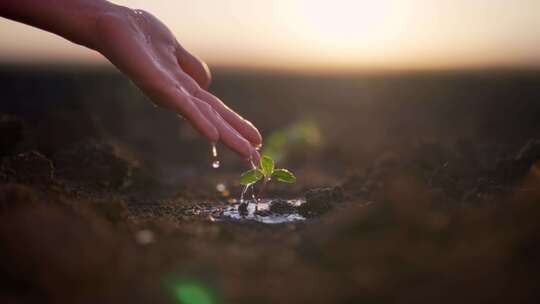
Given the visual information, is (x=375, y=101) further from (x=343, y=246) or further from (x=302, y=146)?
(x=343, y=246)

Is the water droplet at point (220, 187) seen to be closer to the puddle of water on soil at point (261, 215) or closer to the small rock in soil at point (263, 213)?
the puddle of water on soil at point (261, 215)

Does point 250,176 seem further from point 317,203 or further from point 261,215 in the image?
point 317,203

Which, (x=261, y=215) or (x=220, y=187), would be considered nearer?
(x=261, y=215)

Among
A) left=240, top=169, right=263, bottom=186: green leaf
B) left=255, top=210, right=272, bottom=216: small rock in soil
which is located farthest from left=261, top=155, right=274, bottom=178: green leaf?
left=255, top=210, right=272, bottom=216: small rock in soil

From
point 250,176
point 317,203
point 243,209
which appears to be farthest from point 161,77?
point 317,203

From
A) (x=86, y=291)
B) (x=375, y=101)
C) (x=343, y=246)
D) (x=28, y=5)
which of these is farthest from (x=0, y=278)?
(x=375, y=101)

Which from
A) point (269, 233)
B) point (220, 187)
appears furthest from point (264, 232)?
point (220, 187)

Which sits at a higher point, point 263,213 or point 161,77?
point 161,77

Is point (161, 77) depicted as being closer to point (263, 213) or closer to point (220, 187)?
point (263, 213)

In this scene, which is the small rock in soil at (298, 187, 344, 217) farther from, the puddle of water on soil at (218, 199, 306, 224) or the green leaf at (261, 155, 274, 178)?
the green leaf at (261, 155, 274, 178)

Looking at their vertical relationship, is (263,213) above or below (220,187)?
below
